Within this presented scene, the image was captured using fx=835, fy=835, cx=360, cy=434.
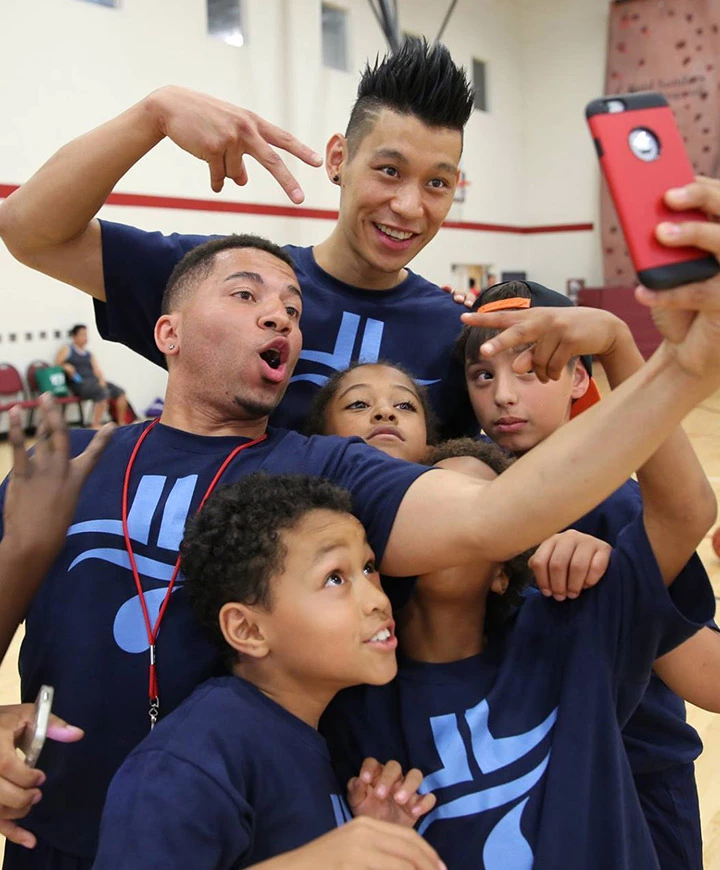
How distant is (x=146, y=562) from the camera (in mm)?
1427

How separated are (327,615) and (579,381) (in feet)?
3.47

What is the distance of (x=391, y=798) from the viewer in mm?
1267

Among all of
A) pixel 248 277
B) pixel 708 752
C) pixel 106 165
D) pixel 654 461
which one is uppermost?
pixel 106 165

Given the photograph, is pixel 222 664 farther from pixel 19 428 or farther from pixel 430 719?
pixel 19 428

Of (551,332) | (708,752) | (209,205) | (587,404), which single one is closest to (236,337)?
(551,332)

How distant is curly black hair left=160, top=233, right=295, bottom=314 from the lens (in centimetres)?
171

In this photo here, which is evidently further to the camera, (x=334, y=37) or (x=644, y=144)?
(x=334, y=37)

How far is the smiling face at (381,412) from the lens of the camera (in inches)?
73.3

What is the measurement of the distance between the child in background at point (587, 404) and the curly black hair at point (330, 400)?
117mm

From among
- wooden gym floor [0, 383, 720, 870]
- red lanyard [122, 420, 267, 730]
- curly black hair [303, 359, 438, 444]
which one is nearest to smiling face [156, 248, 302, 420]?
red lanyard [122, 420, 267, 730]

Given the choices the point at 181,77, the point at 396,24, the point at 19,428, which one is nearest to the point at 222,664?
the point at 19,428

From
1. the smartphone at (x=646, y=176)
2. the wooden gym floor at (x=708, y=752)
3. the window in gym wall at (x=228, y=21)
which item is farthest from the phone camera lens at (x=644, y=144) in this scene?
the window in gym wall at (x=228, y=21)

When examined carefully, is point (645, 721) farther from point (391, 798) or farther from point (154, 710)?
point (154, 710)

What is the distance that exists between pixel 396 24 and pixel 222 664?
11995 millimetres
